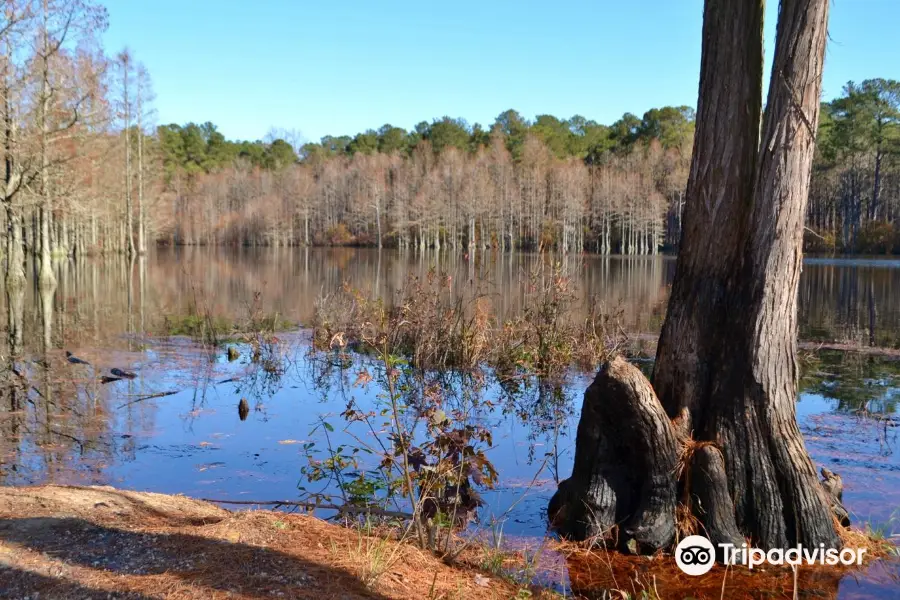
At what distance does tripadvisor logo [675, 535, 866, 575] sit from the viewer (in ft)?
14.1

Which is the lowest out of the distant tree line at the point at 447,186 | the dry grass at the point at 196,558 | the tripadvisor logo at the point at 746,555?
the tripadvisor logo at the point at 746,555

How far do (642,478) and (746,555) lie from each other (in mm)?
745

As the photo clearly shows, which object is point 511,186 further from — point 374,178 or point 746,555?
point 746,555

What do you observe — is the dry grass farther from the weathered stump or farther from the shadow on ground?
the weathered stump

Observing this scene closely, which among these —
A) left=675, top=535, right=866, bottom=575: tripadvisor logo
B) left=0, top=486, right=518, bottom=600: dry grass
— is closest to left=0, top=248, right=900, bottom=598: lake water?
left=675, top=535, right=866, bottom=575: tripadvisor logo

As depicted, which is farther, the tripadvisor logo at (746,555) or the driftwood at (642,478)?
the driftwood at (642,478)

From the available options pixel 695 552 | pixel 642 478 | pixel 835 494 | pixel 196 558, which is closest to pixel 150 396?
pixel 196 558

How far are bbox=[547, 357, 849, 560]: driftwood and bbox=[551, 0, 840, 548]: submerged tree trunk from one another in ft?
0.04

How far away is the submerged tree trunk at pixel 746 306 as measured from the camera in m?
4.35

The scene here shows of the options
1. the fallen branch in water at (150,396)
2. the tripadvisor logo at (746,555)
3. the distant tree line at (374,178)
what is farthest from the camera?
the distant tree line at (374,178)

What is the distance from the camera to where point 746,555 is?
14.2 ft

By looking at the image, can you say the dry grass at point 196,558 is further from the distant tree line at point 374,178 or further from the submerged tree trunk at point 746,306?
the distant tree line at point 374,178

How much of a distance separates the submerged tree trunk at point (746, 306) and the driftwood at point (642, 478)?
1 centimetres

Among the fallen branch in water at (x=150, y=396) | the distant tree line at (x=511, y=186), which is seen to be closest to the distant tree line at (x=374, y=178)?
the distant tree line at (x=511, y=186)
